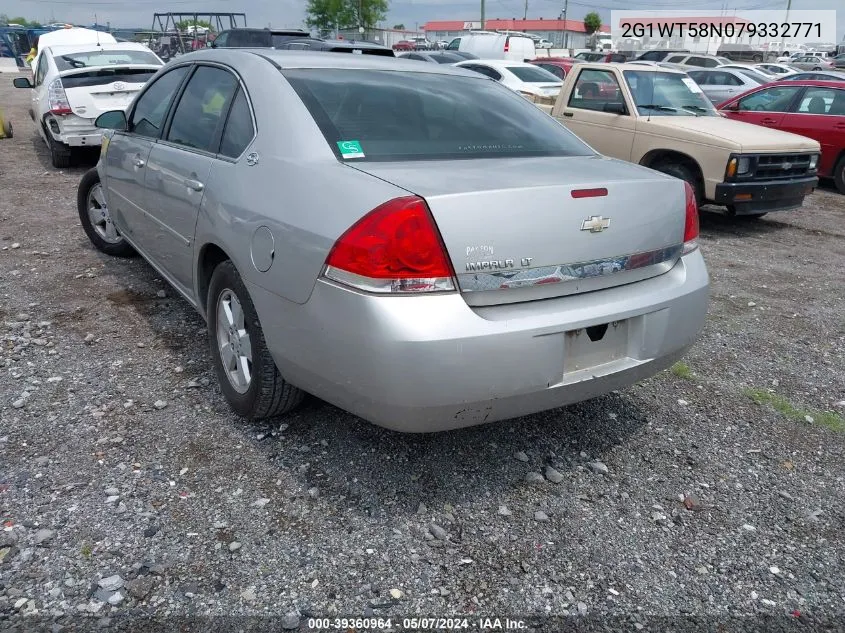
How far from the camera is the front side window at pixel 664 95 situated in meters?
8.43

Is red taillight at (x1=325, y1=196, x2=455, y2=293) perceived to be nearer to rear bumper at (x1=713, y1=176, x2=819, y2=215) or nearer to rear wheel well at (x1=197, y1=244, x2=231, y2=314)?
rear wheel well at (x1=197, y1=244, x2=231, y2=314)

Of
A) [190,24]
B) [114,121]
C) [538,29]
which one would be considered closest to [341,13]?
[538,29]

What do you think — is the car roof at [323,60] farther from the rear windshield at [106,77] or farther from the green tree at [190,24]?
the green tree at [190,24]

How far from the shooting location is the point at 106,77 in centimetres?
954

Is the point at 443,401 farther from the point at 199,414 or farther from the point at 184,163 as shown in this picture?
the point at 184,163

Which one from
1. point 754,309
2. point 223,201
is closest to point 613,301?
point 223,201

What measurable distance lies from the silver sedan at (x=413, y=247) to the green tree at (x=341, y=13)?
275ft

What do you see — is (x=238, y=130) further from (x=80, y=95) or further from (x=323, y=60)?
(x=80, y=95)

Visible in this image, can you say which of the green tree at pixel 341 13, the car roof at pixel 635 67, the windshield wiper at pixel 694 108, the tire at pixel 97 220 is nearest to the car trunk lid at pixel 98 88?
the tire at pixel 97 220

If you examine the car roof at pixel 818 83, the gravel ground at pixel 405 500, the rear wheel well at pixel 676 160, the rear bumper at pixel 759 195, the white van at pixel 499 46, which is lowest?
the gravel ground at pixel 405 500

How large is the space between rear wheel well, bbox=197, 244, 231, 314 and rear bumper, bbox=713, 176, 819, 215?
573 cm

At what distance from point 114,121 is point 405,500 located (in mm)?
3452

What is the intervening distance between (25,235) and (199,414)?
164 inches

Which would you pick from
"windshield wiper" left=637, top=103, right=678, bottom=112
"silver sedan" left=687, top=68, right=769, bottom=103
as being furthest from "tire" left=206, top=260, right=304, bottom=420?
"silver sedan" left=687, top=68, right=769, bottom=103
